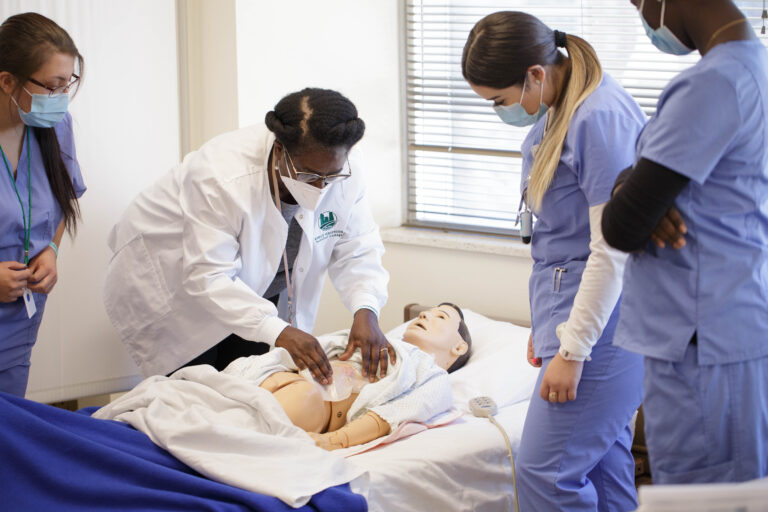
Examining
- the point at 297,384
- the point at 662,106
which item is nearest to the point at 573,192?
the point at 662,106

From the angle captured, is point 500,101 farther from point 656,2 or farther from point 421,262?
point 421,262

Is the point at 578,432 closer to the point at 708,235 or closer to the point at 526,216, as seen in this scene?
the point at 526,216

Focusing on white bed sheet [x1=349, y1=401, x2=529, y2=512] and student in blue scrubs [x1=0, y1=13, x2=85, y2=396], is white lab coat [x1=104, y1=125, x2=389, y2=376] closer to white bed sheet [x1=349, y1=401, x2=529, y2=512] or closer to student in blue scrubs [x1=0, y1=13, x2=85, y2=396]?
student in blue scrubs [x1=0, y1=13, x2=85, y2=396]

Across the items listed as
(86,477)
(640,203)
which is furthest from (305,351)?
(640,203)

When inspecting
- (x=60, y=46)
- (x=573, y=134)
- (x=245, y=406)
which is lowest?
(x=245, y=406)

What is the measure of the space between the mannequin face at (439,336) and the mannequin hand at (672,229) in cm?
131

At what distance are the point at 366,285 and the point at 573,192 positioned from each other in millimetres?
911

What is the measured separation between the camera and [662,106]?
1312mm

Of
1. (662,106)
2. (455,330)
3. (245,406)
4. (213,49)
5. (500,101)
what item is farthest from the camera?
(213,49)

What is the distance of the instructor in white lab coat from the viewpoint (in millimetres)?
2068

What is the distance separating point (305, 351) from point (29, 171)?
0.89 metres

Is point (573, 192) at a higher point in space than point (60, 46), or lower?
lower

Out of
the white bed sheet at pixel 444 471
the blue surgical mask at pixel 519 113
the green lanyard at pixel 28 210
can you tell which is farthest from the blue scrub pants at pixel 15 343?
the blue surgical mask at pixel 519 113

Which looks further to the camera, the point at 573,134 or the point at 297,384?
the point at 297,384
